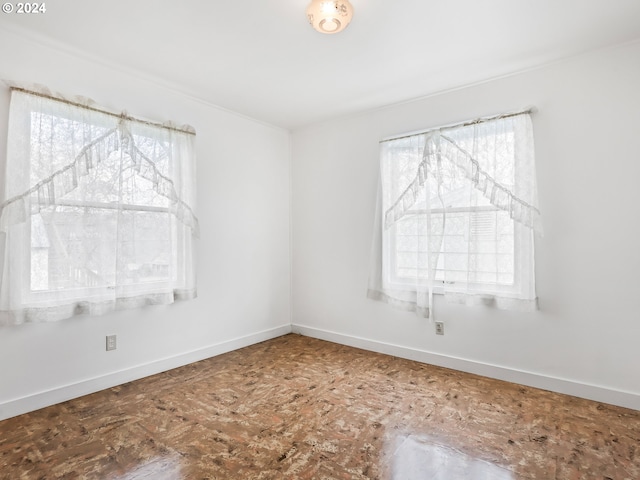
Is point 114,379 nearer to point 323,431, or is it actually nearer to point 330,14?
point 323,431

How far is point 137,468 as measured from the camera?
1.82 metres

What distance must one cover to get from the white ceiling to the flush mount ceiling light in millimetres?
118

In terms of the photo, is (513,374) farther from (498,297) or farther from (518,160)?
(518,160)

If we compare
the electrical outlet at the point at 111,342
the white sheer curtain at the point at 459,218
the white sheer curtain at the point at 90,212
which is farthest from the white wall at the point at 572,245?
the electrical outlet at the point at 111,342

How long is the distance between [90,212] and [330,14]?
2.23m

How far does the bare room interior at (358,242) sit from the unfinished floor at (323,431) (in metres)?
0.02

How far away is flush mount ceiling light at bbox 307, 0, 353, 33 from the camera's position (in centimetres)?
199

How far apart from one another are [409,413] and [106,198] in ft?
9.14

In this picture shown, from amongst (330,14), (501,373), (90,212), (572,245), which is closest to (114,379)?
(90,212)

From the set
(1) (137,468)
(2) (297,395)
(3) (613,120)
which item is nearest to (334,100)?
(3) (613,120)

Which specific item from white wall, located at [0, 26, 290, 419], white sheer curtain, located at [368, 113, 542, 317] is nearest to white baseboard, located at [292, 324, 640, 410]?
white sheer curtain, located at [368, 113, 542, 317]

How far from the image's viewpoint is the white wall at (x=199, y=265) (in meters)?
2.45

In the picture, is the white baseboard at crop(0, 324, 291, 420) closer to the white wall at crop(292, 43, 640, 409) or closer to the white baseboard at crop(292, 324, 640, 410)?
the white baseboard at crop(292, 324, 640, 410)

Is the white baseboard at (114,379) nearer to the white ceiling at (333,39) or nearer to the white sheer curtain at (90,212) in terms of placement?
the white sheer curtain at (90,212)
